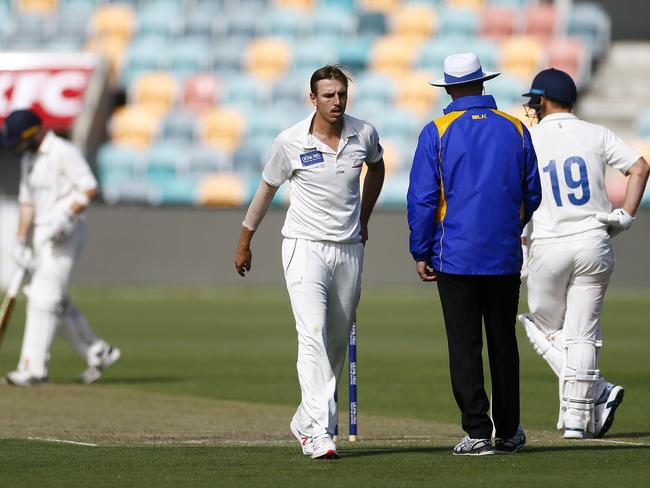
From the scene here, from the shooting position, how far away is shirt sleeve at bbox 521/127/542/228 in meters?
8.09

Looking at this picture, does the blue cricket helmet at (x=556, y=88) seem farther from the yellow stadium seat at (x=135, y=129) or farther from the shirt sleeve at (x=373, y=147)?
the yellow stadium seat at (x=135, y=129)

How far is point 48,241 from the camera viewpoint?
13.1m

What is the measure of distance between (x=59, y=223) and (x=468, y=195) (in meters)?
5.93

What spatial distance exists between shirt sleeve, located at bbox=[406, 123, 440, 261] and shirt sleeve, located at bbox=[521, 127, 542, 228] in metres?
0.51

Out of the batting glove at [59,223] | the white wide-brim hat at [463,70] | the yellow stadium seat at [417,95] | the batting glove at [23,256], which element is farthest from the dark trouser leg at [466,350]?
the yellow stadium seat at [417,95]

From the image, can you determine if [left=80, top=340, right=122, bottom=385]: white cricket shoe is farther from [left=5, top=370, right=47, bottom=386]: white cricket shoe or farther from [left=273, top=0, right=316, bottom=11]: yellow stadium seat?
[left=273, top=0, right=316, bottom=11]: yellow stadium seat

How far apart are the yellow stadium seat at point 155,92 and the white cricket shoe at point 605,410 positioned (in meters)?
23.5

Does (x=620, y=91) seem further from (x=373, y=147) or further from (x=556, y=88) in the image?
(x=373, y=147)

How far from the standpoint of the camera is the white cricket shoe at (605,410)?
9.39m

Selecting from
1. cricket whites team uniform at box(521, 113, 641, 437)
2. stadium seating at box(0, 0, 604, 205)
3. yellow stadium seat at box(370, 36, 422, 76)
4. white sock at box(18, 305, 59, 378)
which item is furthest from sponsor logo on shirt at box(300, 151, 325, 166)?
yellow stadium seat at box(370, 36, 422, 76)

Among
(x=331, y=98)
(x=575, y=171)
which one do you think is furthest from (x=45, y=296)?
(x=331, y=98)

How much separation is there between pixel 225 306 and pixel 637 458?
52.6 ft

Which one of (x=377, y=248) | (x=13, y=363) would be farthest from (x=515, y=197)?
(x=377, y=248)

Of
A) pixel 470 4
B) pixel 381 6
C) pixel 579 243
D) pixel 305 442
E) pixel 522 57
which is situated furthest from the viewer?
pixel 381 6
